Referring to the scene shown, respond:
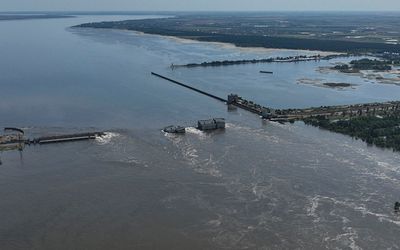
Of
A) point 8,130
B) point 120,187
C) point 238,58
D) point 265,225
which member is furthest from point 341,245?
point 238,58

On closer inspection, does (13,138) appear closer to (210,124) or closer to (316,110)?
(210,124)

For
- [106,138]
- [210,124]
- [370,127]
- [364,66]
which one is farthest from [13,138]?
[364,66]

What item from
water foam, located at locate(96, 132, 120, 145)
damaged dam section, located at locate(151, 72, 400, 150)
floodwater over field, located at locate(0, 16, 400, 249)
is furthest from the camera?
damaged dam section, located at locate(151, 72, 400, 150)

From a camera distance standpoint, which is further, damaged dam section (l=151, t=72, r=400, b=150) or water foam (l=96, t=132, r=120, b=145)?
damaged dam section (l=151, t=72, r=400, b=150)

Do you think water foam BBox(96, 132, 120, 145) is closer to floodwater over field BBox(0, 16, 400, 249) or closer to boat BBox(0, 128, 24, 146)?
floodwater over field BBox(0, 16, 400, 249)

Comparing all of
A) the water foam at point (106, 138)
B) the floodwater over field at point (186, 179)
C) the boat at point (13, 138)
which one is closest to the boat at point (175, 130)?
the floodwater over field at point (186, 179)

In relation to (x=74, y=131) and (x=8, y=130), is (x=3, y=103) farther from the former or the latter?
(x=74, y=131)

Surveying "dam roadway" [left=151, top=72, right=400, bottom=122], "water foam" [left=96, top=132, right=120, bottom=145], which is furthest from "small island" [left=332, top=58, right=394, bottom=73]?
"water foam" [left=96, top=132, right=120, bottom=145]
